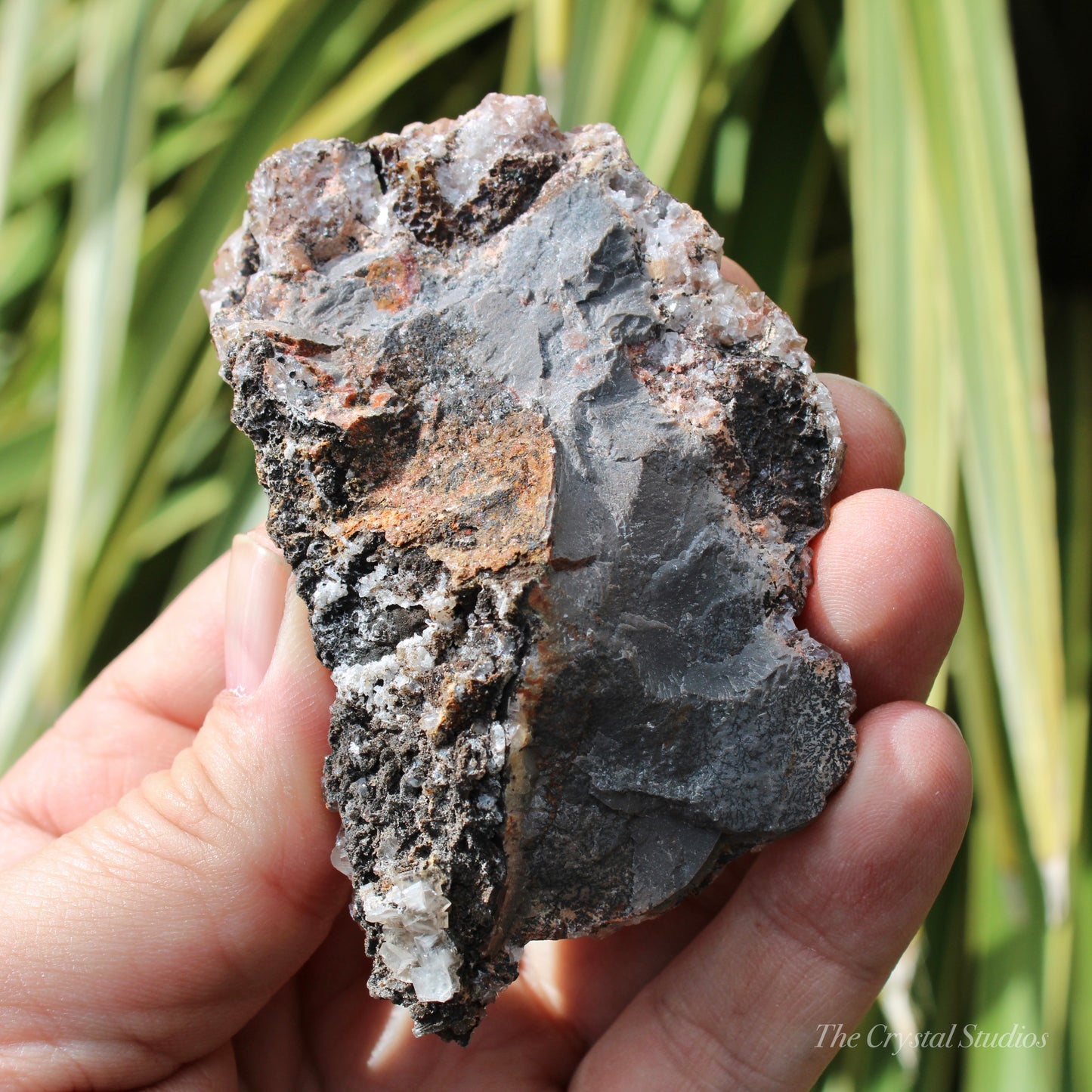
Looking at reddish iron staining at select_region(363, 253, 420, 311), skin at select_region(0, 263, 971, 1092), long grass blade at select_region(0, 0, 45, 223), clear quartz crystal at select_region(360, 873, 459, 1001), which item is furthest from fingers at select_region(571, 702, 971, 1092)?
long grass blade at select_region(0, 0, 45, 223)

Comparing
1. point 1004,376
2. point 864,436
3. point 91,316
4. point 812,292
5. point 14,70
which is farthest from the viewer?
point 812,292

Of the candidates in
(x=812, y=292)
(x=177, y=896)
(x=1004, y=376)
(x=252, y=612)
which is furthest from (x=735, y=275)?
(x=177, y=896)

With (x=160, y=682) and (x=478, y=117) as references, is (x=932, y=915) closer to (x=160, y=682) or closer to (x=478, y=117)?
(x=160, y=682)

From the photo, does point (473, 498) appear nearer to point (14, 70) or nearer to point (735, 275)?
point (735, 275)

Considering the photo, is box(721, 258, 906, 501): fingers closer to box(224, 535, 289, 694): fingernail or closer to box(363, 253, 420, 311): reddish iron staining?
box(363, 253, 420, 311): reddish iron staining

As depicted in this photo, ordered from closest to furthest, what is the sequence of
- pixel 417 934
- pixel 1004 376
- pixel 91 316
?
pixel 417 934, pixel 1004 376, pixel 91 316

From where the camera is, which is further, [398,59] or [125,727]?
[398,59]

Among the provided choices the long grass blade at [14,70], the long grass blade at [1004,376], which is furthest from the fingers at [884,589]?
the long grass blade at [14,70]

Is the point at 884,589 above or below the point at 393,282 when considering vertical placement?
below
